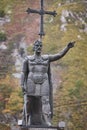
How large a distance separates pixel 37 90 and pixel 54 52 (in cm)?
3119

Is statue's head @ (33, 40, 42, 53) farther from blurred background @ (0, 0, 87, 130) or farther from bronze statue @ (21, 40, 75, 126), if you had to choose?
blurred background @ (0, 0, 87, 130)

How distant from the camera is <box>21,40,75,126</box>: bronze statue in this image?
1439 centimetres

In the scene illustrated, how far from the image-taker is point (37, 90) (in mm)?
14359

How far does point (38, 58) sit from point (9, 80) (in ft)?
104

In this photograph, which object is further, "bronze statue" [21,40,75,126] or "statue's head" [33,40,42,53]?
"statue's head" [33,40,42,53]

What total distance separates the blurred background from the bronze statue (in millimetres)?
21071

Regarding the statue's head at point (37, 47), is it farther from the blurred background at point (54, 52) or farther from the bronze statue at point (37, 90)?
the blurred background at point (54, 52)

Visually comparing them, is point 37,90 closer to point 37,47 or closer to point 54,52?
point 37,47

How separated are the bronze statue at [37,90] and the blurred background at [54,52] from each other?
2107 cm

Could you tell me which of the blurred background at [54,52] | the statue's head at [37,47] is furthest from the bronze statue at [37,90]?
the blurred background at [54,52]

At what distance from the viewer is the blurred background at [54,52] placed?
4166 cm

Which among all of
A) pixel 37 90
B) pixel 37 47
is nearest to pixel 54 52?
pixel 37 47

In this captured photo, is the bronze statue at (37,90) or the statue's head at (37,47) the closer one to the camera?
the bronze statue at (37,90)

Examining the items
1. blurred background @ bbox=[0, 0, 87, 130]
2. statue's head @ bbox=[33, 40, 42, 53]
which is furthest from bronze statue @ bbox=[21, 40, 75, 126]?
blurred background @ bbox=[0, 0, 87, 130]
